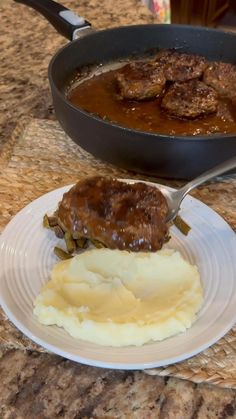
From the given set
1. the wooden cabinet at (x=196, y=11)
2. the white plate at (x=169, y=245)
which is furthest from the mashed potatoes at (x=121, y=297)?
the wooden cabinet at (x=196, y=11)

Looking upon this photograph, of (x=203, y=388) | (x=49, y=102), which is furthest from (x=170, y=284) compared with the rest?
(x=49, y=102)

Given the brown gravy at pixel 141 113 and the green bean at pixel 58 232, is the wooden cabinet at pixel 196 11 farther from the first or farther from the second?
the green bean at pixel 58 232

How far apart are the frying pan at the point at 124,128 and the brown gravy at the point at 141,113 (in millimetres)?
68

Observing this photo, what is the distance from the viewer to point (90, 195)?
0.83 metres

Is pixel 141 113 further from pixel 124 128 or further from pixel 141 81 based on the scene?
pixel 124 128

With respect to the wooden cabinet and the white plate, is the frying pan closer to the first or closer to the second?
the white plate

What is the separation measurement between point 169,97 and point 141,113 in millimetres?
69

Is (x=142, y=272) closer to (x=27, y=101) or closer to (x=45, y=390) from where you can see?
(x=45, y=390)

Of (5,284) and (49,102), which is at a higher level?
(5,284)

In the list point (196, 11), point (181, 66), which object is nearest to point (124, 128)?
point (181, 66)

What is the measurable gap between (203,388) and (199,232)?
0.90 ft

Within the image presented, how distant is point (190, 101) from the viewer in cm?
117

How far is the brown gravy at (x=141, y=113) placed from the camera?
3.78ft

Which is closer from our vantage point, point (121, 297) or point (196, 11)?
point (121, 297)
